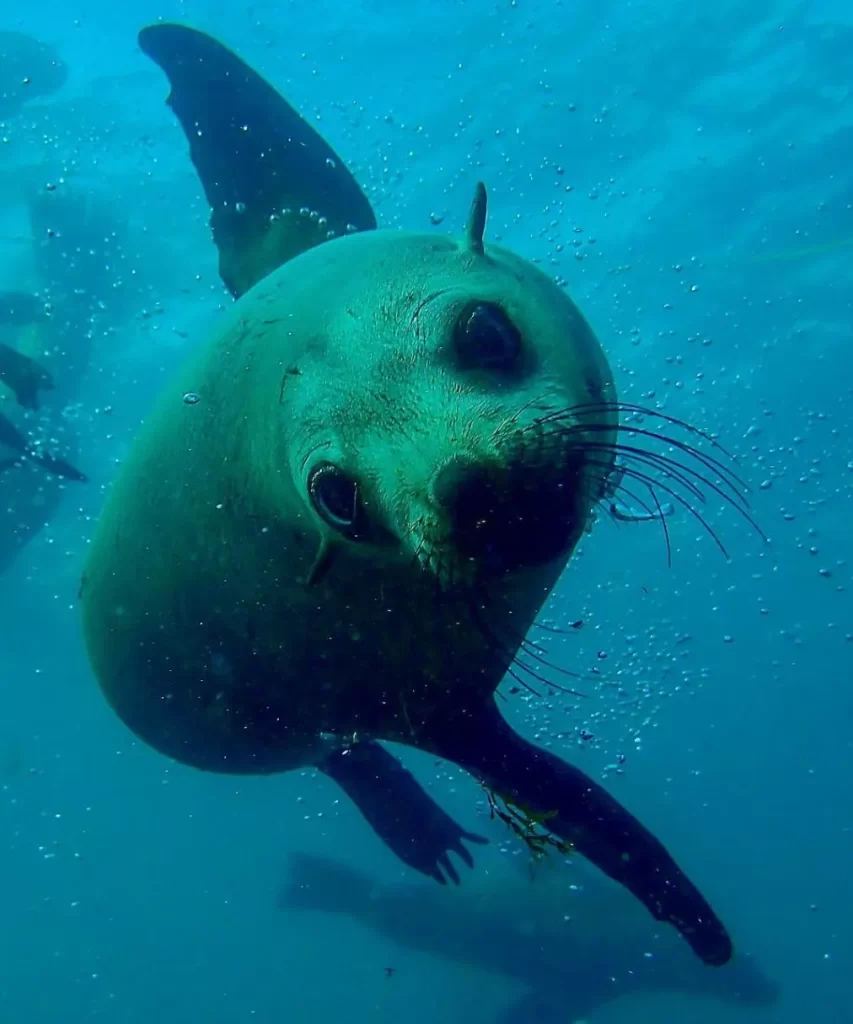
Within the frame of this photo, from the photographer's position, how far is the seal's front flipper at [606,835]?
141 inches

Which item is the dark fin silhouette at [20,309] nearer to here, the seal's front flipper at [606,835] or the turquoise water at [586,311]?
the turquoise water at [586,311]

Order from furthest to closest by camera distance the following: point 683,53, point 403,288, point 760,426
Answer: point 760,426 < point 683,53 < point 403,288

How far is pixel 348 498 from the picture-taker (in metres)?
1.85

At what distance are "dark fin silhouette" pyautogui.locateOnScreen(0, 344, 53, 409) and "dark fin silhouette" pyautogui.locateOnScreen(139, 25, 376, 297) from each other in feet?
13.5

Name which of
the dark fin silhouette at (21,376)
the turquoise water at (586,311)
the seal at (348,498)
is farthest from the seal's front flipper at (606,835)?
the turquoise water at (586,311)

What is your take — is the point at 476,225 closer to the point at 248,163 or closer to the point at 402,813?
the point at 248,163

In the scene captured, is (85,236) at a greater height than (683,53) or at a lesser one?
→ greater

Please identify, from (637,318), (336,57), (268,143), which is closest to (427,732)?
(268,143)

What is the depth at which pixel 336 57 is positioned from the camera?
11.2 metres

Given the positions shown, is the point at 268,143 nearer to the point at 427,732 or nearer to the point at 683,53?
the point at 427,732

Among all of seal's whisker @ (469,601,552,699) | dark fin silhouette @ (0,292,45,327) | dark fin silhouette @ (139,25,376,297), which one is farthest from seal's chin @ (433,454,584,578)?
dark fin silhouette @ (0,292,45,327)

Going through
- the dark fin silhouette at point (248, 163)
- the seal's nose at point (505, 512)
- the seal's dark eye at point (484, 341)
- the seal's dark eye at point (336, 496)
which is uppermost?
the dark fin silhouette at point (248, 163)

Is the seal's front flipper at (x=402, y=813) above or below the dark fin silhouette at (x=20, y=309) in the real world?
below

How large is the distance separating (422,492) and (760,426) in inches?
727
